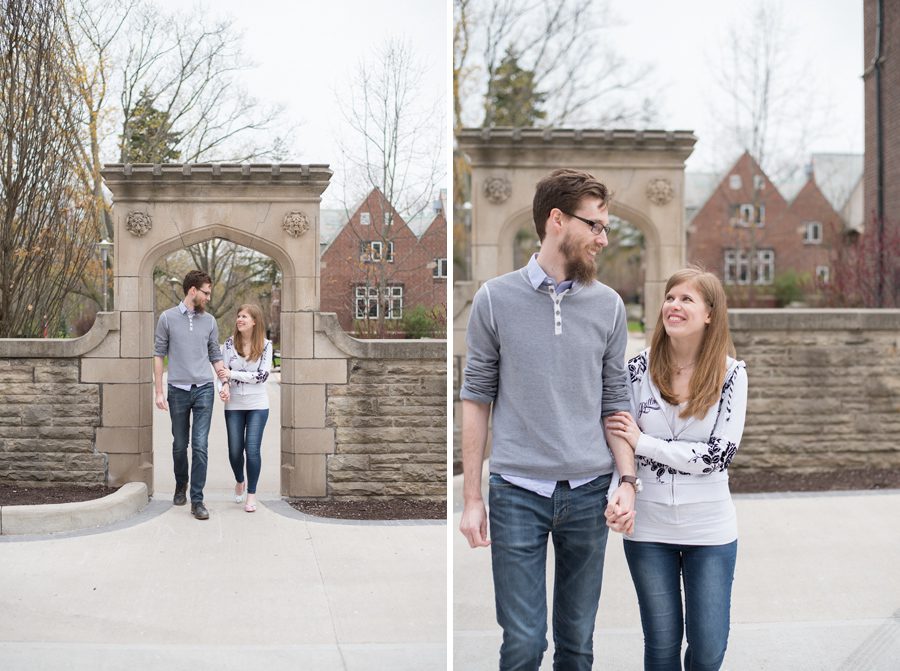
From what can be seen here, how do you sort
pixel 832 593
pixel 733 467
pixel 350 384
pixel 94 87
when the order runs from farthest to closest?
pixel 733 467 → pixel 832 593 → pixel 350 384 → pixel 94 87

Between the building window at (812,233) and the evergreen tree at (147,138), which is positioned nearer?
the evergreen tree at (147,138)

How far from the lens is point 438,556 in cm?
367

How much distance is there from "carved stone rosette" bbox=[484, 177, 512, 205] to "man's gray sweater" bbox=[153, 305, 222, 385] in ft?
8.17

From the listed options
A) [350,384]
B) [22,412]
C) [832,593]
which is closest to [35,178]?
[22,412]

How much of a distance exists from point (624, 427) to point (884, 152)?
5.73 meters

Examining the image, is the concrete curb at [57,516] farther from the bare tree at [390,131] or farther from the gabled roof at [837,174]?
the gabled roof at [837,174]

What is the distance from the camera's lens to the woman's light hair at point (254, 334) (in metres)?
3.36

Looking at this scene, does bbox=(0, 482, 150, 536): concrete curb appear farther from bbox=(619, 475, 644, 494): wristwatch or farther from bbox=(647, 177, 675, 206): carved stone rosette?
bbox=(647, 177, 675, 206): carved stone rosette

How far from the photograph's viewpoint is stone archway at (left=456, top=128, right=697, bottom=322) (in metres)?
5.46

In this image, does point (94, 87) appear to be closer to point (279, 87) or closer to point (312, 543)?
point (279, 87)

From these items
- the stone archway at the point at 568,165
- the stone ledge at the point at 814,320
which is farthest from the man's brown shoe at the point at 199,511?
the stone ledge at the point at 814,320

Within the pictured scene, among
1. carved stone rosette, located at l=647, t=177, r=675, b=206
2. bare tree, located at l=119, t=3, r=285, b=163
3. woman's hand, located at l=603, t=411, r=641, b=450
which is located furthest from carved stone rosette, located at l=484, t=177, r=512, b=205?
woman's hand, located at l=603, t=411, r=641, b=450

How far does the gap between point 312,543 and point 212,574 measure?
37cm

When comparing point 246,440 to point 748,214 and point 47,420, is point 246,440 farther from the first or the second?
point 748,214
